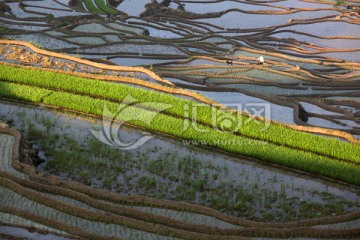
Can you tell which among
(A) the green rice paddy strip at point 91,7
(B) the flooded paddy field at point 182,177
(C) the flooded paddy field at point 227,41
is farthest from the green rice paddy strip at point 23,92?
(A) the green rice paddy strip at point 91,7

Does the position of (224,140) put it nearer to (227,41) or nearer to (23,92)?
(23,92)

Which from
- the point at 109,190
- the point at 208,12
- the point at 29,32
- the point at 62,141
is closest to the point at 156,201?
the point at 109,190

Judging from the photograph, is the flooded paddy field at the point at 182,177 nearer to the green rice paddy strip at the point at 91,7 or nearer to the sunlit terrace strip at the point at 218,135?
the sunlit terrace strip at the point at 218,135

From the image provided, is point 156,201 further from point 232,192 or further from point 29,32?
point 29,32

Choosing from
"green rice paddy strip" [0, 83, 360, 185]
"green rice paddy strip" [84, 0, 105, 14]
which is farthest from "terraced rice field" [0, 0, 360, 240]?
"green rice paddy strip" [84, 0, 105, 14]

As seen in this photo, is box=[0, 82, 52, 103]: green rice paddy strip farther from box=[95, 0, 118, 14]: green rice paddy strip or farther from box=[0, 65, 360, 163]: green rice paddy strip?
box=[95, 0, 118, 14]: green rice paddy strip

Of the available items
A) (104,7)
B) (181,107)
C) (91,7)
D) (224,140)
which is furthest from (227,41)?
(224,140)
